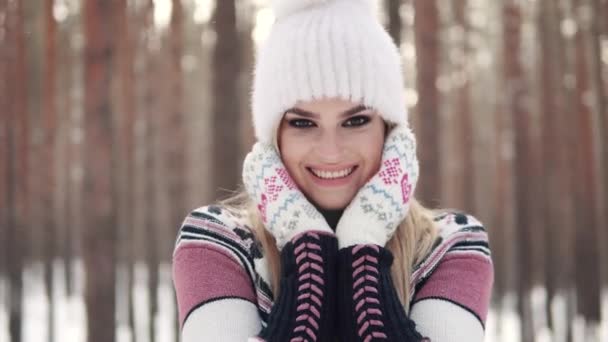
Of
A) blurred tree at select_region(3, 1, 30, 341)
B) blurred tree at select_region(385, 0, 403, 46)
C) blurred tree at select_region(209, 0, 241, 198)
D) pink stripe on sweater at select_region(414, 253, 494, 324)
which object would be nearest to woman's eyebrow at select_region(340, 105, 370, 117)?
pink stripe on sweater at select_region(414, 253, 494, 324)

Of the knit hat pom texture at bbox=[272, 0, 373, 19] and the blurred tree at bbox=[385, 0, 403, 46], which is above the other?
the blurred tree at bbox=[385, 0, 403, 46]

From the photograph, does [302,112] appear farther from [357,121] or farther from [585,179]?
[585,179]

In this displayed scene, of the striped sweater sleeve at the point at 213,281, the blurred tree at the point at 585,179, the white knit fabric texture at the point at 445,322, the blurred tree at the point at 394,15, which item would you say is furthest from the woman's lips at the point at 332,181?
the blurred tree at the point at 585,179

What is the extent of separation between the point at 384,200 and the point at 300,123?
285 millimetres

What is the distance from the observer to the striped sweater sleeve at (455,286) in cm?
169

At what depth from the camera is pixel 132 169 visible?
16.4 feet

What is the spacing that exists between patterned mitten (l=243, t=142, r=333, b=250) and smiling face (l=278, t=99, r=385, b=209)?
2.0 inches

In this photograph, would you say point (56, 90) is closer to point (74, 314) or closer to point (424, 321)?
point (424, 321)

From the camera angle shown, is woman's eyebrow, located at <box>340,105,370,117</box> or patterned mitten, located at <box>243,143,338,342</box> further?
woman's eyebrow, located at <box>340,105,370,117</box>

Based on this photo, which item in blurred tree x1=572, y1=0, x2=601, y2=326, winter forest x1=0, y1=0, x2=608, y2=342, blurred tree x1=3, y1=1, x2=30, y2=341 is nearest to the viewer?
winter forest x1=0, y1=0, x2=608, y2=342

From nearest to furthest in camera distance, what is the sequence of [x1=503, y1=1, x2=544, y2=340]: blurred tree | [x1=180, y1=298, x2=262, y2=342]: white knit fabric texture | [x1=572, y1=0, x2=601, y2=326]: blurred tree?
[x1=180, y1=298, x2=262, y2=342]: white knit fabric texture → [x1=503, y1=1, x2=544, y2=340]: blurred tree → [x1=572, y1=0, x2=601, y2=326]: blurred tree

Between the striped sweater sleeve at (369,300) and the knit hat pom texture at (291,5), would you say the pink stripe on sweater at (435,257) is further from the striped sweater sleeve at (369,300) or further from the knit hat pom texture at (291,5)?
the knit hat pom texture at (291,5)

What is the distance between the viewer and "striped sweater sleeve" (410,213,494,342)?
1.69 meters

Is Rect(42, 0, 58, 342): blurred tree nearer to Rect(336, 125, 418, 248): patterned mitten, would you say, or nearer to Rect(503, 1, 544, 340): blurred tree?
Rect(503, 1, 544, 340): blurred tree
